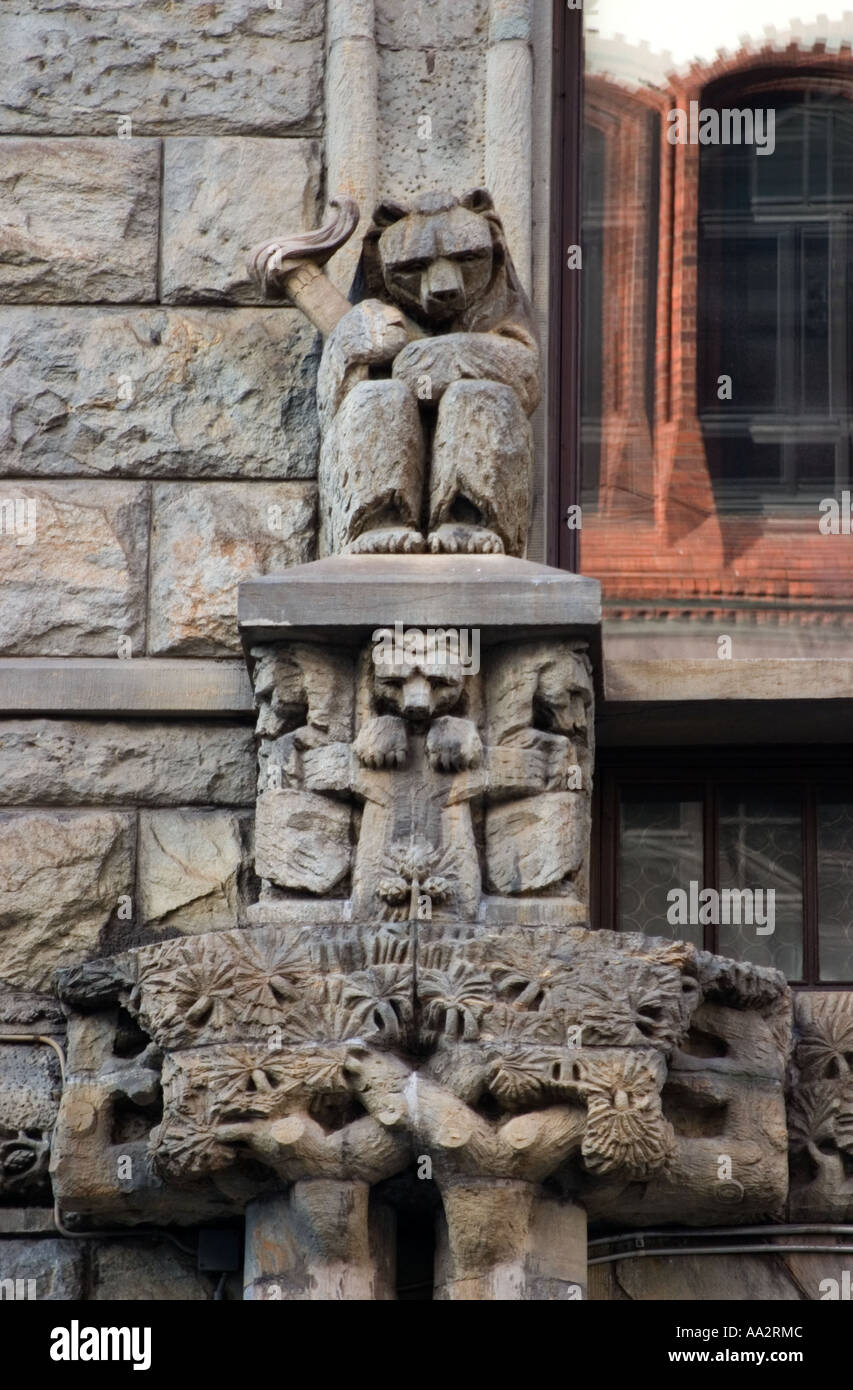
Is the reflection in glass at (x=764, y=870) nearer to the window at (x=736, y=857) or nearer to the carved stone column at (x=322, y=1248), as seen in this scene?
the window at (x=736, y=857)

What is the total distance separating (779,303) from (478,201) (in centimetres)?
109

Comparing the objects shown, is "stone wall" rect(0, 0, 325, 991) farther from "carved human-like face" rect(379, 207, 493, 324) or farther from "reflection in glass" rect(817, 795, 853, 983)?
"reflection in glass" rect(817, 795, 853, 983)

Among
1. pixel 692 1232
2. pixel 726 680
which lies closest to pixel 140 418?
pixel 726 680

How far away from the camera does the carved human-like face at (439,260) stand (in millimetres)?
7164

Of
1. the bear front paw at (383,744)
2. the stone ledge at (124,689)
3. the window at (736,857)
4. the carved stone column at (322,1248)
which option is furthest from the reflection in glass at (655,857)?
the carved stone column at (322,1248)

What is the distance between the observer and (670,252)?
26.1 feet

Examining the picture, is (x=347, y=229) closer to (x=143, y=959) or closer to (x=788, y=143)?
(x=788, y=143)

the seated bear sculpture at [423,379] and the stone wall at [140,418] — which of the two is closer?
the seated bear sculpture at [423,379]

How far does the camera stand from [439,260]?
23.5ft

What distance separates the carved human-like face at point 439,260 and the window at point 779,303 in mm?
940

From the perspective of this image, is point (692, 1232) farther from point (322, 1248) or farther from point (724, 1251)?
point (322, 1248)

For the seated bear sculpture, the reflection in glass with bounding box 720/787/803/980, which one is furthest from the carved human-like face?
the reflection in glass with bounding box 720/787/803/980

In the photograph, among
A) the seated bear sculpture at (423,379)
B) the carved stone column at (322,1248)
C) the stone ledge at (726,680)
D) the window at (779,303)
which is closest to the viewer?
the carved stone column at (322,1248)

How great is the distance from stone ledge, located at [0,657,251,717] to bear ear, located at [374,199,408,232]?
3.86 ft
